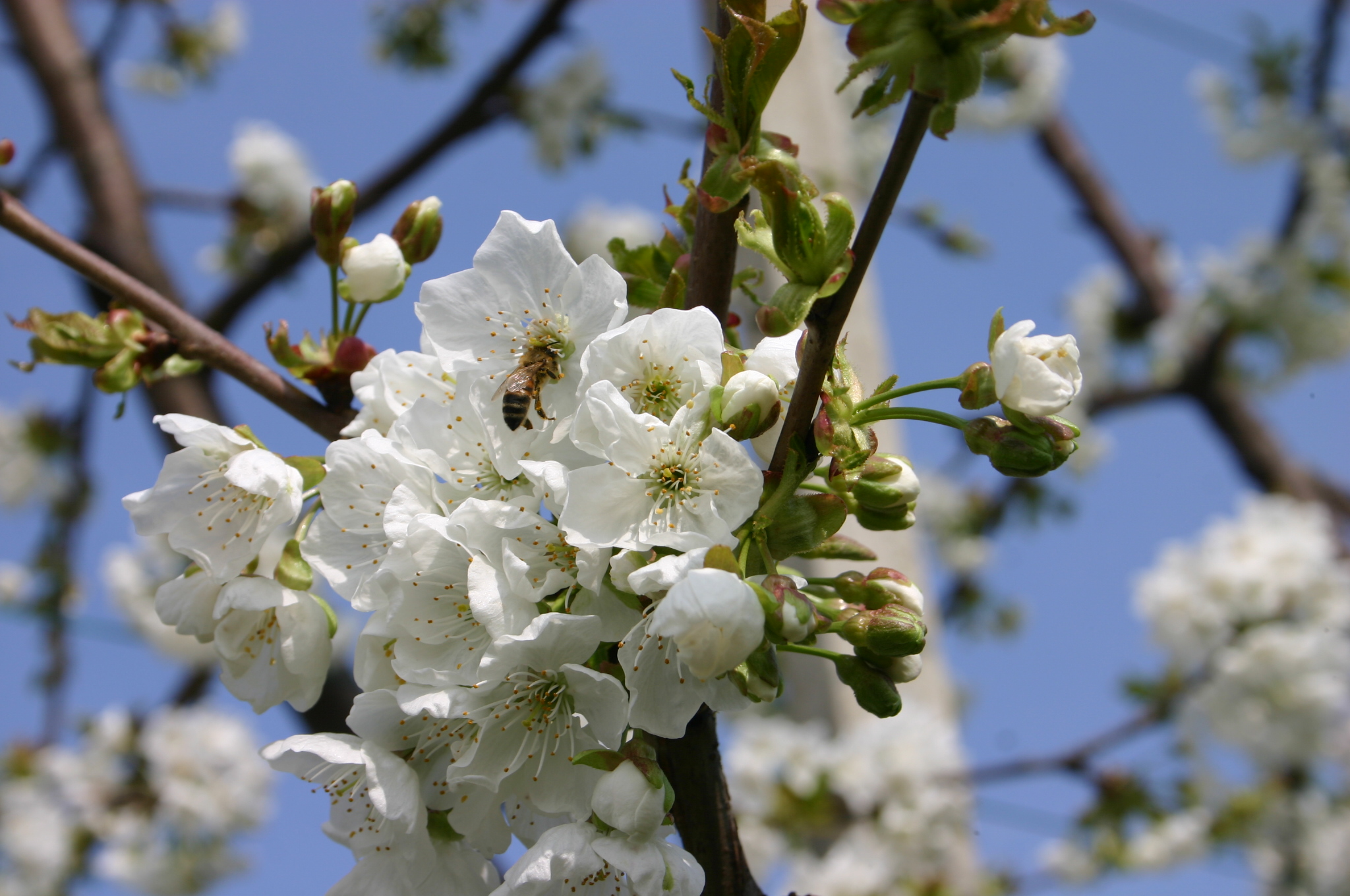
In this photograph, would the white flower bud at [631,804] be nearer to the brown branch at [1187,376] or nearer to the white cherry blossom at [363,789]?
the white cherry blossom at [363,789]

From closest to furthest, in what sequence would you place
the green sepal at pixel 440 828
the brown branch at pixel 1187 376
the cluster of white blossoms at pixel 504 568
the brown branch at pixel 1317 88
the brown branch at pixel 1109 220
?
1. the cluster of white blossoms at pixel 504 568
2. the green sepal at pixel 440 828
3. the brown branch at pixel 1317 88
4. the brown branch at pixel 1187 376
5. the brown branch at pixel 1109 220

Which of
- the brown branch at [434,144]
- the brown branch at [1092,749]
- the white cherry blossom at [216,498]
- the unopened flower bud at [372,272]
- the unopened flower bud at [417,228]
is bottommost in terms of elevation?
the brown branch at [1092,749]

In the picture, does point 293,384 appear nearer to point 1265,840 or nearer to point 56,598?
point 56,598

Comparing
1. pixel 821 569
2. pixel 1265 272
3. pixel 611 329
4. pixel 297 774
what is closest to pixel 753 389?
pixel 611 329

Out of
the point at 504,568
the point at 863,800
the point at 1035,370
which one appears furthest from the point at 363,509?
the point at 863,800

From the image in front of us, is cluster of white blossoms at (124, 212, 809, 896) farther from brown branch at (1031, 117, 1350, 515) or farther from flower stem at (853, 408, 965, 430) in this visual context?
brown branch at (1031, 117, 1350, 515)

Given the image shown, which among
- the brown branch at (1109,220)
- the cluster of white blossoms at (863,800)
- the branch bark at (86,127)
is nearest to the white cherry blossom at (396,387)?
the cluster of white blossoms at (863,800)

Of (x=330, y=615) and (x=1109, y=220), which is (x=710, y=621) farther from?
(x=1109, y=220)
